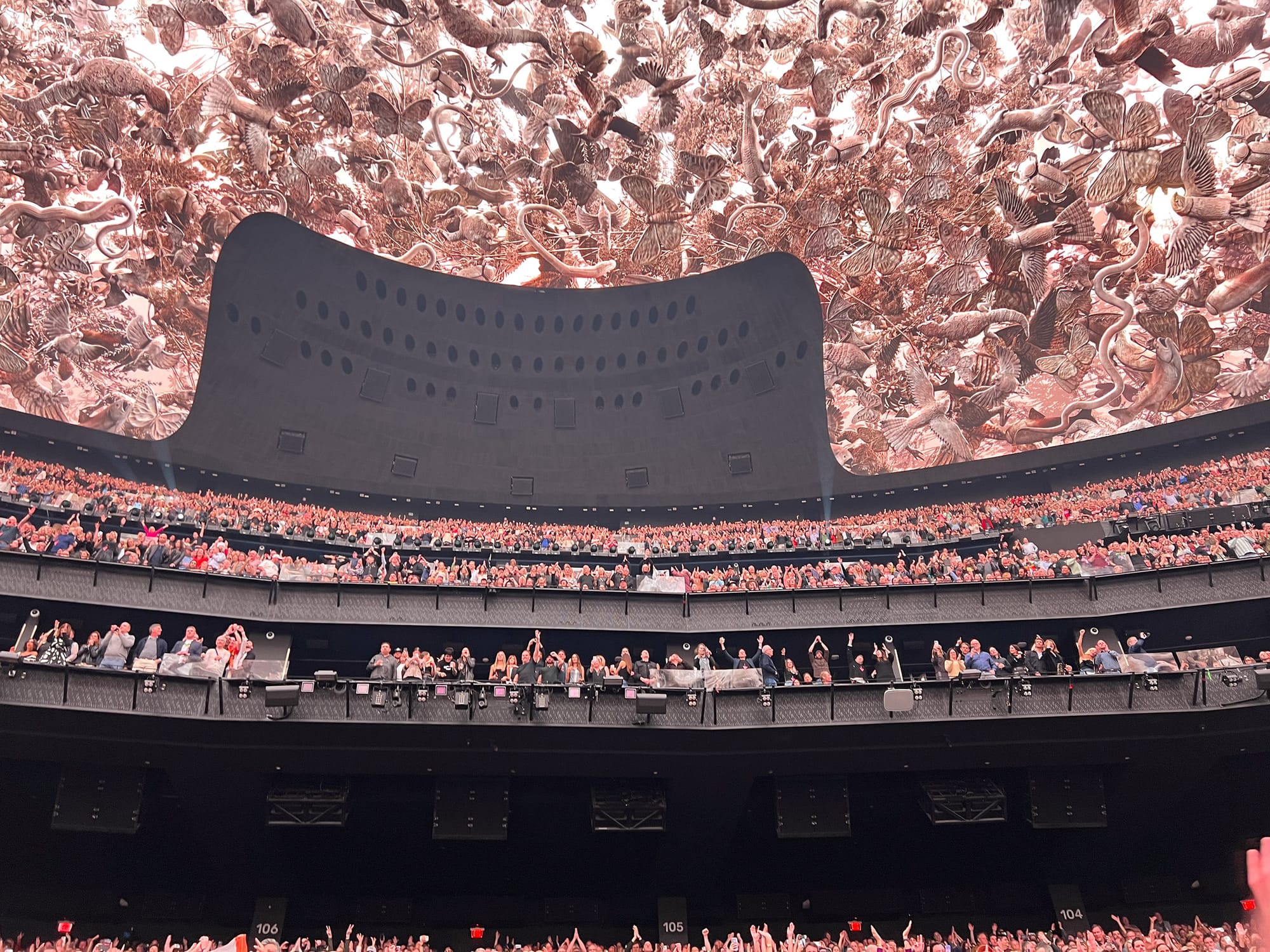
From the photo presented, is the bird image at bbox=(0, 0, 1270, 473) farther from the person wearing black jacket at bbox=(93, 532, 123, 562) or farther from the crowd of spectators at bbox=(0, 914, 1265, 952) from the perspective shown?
the crowd of spectators at bbox=(0, 914, 1265, 952)

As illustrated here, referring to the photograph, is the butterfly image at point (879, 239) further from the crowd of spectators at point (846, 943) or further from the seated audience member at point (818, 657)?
the crowd of spectators at point (846, 943)

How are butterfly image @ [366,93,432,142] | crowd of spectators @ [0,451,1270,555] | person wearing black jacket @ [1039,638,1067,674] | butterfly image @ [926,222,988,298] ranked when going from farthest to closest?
butterfly image @ [926,222,988,298], butterfly image @ [366,93,432,142], crowd of spectators @ [0,451,1270,555], person wearing black jacket @ [1039,638,1067,674]

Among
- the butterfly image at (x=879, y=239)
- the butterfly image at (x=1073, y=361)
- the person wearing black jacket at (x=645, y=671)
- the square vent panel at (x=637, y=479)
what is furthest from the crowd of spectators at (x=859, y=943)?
the butterfly image at (x=879, y=239)

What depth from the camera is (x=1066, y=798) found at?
1425 cm

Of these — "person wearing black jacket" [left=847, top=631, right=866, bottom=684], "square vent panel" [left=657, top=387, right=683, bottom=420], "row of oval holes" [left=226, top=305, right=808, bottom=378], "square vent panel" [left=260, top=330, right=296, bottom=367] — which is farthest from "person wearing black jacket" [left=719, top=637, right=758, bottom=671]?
"square vent panel" [left=260, top=330, right=296, bottom=367]

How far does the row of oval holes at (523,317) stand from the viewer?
104 feet

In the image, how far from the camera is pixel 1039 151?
2739cm

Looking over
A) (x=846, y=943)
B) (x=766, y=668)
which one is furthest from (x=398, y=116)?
(x=846, y=943)

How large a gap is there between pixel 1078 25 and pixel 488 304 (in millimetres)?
21043

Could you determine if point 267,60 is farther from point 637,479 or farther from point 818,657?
point 818,657

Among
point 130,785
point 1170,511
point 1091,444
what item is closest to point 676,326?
point 1091,444

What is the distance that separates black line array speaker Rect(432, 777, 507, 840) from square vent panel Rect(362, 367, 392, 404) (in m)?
19.8

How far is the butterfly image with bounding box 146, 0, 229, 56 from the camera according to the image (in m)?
24.9

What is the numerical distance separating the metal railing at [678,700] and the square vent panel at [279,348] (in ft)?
62.4
